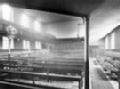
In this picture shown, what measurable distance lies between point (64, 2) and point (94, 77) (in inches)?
58.3

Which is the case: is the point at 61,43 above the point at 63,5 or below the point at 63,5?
below

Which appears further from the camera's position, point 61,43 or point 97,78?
point 61,43

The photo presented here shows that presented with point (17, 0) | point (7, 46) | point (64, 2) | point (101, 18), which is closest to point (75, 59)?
point (101, 18)

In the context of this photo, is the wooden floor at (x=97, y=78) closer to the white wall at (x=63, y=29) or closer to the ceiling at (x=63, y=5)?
the white wall at (x=63, y=29)

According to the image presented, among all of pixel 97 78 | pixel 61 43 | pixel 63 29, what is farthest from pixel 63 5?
pixel 97 78

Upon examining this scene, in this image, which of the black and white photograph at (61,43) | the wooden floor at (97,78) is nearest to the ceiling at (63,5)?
the black and white photograph at (61,43)

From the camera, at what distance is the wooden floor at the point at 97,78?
183 centimetres

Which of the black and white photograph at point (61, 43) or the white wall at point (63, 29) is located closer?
the black and white photograph at point (61, 43)

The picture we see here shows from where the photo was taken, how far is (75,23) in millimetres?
2004

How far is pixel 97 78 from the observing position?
1912 millimetres

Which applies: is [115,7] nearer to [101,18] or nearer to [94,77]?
[101,18]

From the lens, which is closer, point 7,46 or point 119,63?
point 119,63

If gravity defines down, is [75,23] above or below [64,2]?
below

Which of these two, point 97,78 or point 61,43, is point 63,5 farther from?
point 97,78
